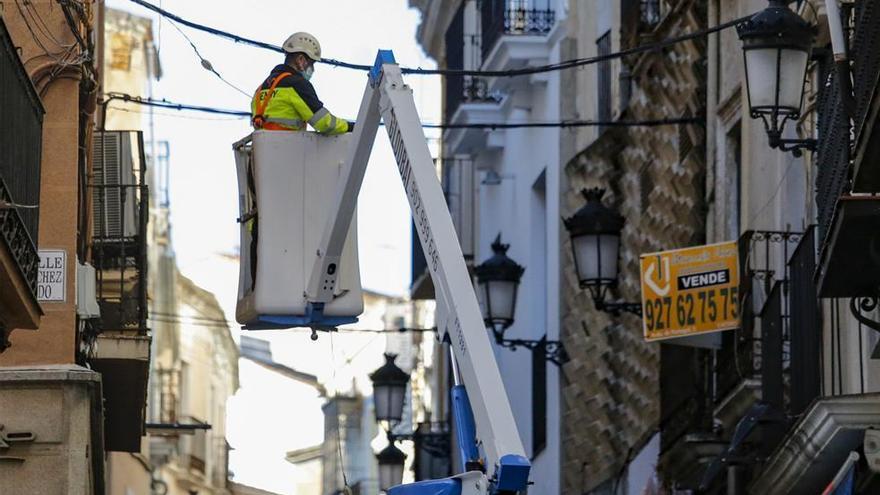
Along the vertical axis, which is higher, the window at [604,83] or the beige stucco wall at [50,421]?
the window at [604,83]

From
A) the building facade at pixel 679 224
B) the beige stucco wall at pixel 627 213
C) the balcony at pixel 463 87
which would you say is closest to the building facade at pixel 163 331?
the balcony at pixel 463 87

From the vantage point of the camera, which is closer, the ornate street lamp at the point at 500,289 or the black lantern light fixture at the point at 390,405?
the ornate street lamp at the point at 500,289

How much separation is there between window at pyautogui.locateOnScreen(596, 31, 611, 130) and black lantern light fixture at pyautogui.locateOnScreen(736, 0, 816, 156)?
9206 millimetres

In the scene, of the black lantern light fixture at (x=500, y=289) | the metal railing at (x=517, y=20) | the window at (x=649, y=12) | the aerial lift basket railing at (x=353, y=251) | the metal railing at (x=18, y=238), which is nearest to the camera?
the aerial lift basket railing at (x=353, y=251)

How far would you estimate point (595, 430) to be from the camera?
23.5m

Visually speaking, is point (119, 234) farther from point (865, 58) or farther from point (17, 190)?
point (865, 58)

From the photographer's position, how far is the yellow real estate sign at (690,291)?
17.5 m

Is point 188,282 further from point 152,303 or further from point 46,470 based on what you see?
point 46,470

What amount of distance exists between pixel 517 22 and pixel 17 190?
1465 centimetres

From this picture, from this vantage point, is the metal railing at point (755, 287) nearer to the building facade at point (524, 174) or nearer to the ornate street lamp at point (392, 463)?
the building facade at point (524, 174)

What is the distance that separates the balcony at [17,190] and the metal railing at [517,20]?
13.3 metres

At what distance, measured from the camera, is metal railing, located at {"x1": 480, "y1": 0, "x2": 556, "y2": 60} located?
1078 inches

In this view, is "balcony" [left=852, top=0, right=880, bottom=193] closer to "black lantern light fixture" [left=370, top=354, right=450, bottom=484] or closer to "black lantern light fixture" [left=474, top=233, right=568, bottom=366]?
"black lantern light fixture" [left=474, top=233, right=568, bottom=366]

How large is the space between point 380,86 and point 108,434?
10.9 meters
